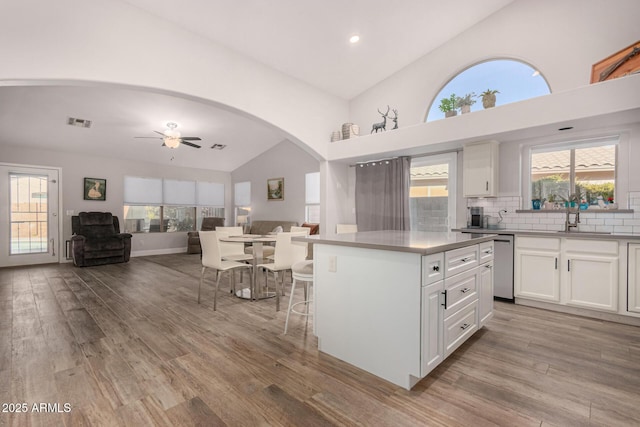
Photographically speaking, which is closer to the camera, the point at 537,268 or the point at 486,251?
the point at 486,251

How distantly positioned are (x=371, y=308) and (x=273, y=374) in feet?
2.65

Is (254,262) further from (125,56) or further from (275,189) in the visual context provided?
(275,189)

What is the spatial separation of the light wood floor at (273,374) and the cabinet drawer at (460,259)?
691mm

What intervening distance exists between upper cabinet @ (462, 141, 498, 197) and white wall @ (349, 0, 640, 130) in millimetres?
1029

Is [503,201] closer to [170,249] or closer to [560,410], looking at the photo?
[560,410]

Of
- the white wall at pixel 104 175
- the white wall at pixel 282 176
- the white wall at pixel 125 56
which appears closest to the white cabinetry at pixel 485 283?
the white wall at pixel 125 56

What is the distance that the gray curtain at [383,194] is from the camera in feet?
16.9

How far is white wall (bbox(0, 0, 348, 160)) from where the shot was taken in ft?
9.19

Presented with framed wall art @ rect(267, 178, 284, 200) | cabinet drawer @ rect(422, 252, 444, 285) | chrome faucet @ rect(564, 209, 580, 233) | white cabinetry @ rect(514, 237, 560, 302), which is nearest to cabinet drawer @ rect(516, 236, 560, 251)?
white cabinetry @ rect(514, 237, 560, 302)

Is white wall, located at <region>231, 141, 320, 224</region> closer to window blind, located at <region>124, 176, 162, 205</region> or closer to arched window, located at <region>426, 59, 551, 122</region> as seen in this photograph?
window blind, located at <region>124, 176, 162, 205</region>

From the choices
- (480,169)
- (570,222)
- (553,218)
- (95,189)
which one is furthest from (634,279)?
(95,189)

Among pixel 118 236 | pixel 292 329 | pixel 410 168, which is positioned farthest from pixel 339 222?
pixel 118 236

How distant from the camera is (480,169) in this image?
13.5 ft

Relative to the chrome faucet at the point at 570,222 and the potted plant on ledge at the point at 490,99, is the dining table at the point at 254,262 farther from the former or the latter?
the chrome faucet at the point at 570,222
